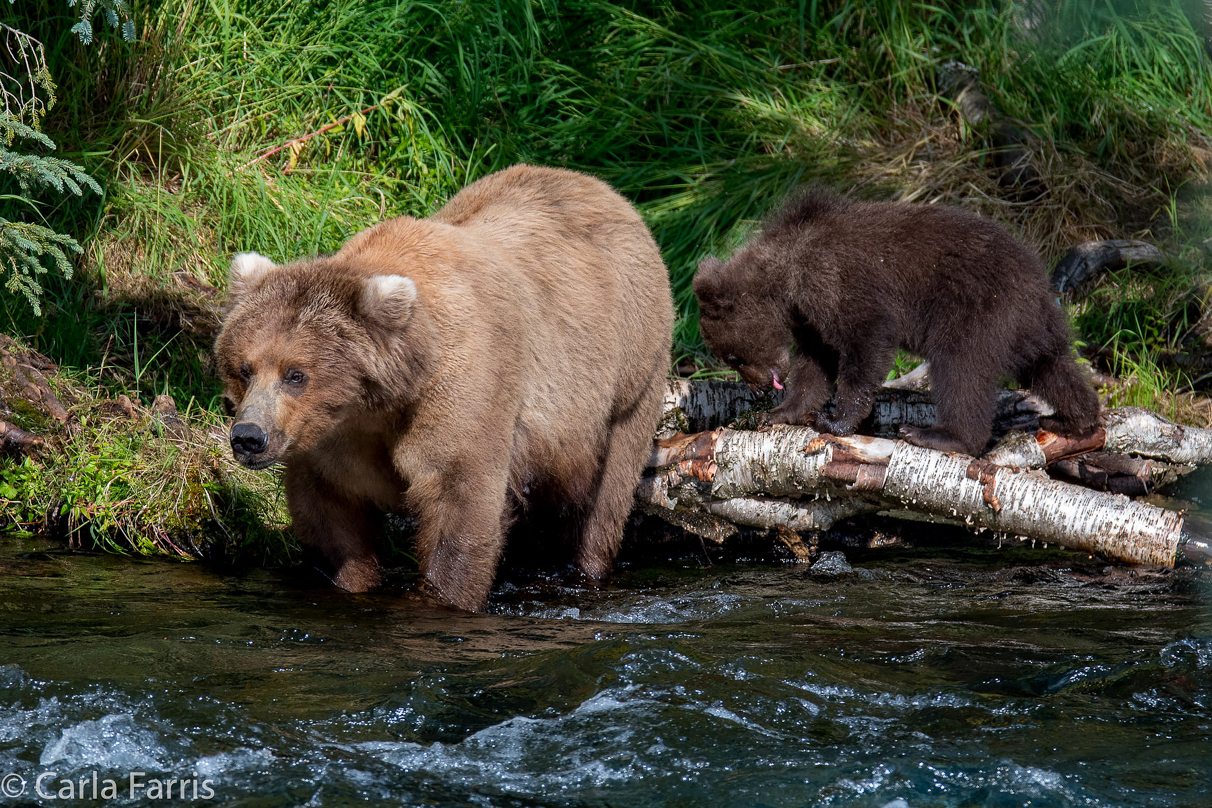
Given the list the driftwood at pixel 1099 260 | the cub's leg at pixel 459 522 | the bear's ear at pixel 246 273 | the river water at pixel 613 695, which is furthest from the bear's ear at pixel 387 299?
the driftwood at pixel 1099 260

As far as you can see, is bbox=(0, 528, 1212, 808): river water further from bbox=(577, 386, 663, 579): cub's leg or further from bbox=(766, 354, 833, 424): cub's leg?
bbox=(766, 354, 833, 424): cub's leg

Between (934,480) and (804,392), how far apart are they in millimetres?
Answer: 1262

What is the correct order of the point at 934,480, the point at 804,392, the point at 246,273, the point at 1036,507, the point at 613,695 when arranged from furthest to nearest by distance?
1. the point at 804,392
2. the point at 934,480
3. the point at 1036,507
4. the point at 246,273
5. the point at 613,695

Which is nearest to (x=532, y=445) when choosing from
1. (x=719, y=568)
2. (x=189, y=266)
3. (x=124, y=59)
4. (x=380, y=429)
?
(x=380, y=429)

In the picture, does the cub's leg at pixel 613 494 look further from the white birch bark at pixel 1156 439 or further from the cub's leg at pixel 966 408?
the white birch bark at pixel 1156 439

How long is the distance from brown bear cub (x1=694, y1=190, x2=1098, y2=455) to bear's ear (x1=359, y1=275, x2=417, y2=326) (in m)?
2.44

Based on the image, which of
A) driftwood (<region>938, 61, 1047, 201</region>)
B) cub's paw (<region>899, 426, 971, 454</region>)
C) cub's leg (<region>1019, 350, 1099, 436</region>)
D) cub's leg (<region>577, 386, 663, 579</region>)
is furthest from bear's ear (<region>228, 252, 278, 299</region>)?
driftwood (<region>938, 61, 1047, 201</region>)

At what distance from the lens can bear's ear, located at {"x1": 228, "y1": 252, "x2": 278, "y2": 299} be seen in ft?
14.9

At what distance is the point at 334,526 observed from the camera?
16.3 ft

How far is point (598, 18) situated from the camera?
934 cm

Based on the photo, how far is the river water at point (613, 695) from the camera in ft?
10.2

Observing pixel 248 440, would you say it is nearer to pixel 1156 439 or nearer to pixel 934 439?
pixel 934 439

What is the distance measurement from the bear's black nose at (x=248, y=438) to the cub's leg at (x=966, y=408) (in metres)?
3.07

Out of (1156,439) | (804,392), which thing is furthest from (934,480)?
(1156,439)
